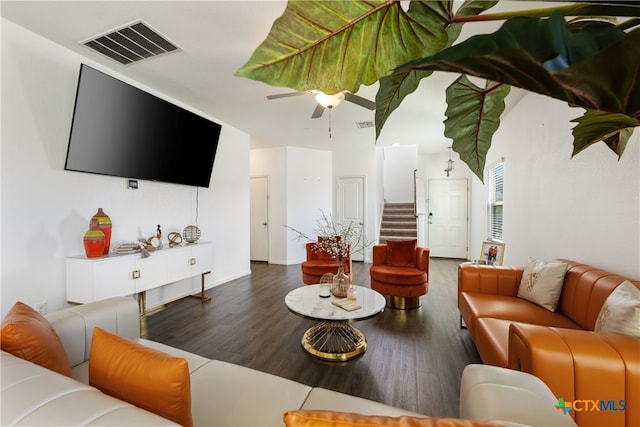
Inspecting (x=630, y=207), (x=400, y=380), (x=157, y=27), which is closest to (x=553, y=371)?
(x=400, y=380)

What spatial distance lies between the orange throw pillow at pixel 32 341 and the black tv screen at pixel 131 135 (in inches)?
70.9

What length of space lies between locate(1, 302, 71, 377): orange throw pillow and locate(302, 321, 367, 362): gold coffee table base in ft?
5.46

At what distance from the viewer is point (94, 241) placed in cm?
246

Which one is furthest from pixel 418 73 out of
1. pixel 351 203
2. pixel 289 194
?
pixel 351 203

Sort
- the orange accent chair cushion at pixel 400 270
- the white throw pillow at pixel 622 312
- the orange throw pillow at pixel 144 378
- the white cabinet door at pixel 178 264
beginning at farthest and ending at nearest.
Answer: the orange accent chair cushion at pixel 400 270
the white cabinet door at pixel 178 264
the white throw pillow at pixel 622 312
the orange throw pillow at pixel 144 378

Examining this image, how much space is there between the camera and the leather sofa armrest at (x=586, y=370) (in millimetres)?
1097

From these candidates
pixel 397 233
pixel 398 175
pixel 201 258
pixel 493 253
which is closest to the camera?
pixel 493 253

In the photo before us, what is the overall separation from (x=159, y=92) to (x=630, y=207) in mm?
4627

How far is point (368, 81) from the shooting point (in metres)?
0.48

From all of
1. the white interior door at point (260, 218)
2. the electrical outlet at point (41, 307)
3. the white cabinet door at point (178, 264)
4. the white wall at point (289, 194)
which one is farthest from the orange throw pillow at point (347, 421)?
the white interior door at point (260, 218)

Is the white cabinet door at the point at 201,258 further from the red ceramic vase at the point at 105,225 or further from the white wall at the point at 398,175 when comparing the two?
the white wall at the point at 398,175

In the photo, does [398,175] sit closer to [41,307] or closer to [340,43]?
[41,307]

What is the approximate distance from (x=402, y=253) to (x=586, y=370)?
256 cm

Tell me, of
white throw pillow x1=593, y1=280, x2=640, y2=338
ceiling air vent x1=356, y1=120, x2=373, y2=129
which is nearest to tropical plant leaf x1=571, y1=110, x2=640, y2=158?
white throw pillow x1=593, y1=280, x2=640, y2=338
